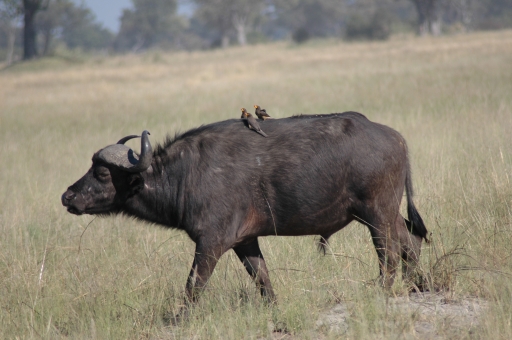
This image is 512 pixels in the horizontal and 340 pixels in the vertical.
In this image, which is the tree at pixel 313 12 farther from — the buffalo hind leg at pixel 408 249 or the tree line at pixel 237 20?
the buffalo hind leg at pixel 408 249

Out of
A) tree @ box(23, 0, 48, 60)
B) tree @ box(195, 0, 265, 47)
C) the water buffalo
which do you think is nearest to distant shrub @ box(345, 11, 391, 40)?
tree @ box(195, 0, 265, 47)

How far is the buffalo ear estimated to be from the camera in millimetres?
5113

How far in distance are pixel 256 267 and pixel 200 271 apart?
625 mm

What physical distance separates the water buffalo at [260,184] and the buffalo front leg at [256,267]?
0.01 m

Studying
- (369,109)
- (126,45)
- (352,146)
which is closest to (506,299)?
(352,146)

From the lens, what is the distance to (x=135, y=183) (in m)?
5.18

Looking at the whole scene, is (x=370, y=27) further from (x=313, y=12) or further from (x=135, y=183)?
(x=135, y=183)

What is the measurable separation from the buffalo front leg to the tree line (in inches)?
2006

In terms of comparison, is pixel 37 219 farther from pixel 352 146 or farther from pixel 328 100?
pixel 328 100

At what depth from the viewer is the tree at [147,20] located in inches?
3893

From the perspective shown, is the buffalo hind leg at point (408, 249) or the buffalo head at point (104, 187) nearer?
the buffalo head at point (104, 187)

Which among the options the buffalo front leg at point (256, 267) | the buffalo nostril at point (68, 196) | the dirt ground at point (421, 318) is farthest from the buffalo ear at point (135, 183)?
the dirt ground at point (421, 318)

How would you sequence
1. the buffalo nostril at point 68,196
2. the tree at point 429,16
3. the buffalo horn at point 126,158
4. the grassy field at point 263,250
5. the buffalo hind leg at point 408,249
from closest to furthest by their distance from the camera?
the grassy field at point 263,250
the buffalo horn at point 126,158
the buffalo nostril at point 68,196
the buffalo hind leg at point 408,249
the tree at point 429,16

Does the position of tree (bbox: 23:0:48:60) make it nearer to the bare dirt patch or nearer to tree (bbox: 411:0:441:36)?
tree (bbox: 411:0:441:36)
